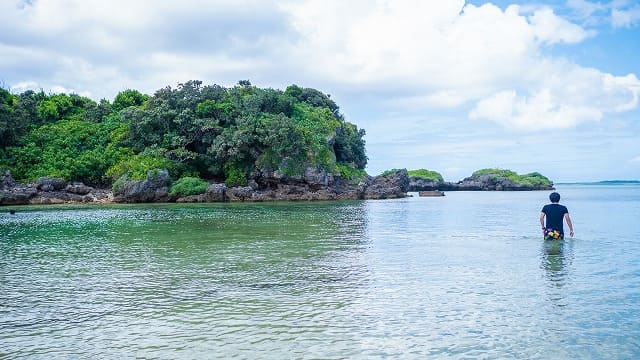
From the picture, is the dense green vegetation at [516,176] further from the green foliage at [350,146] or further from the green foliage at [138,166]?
the green foliage at [138,166]

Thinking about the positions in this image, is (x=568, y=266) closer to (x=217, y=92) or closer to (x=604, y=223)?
(x=604, y=223)

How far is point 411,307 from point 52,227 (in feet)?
81.3

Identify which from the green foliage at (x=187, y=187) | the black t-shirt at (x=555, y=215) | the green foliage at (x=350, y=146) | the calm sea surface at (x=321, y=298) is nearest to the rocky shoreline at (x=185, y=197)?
→ the green foliage at (x=187, y=187)

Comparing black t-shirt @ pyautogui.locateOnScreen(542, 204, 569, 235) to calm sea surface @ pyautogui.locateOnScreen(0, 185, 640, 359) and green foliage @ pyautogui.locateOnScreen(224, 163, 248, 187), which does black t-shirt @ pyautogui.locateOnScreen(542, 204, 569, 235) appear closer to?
calm sea surface @ pyautogui.locateOnScreen(0, 185, 640, 359)

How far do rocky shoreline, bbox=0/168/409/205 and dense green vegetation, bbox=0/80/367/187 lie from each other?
162cm

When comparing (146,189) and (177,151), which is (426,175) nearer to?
(177,151)

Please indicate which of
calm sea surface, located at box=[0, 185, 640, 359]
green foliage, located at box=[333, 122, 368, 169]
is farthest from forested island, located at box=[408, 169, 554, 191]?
calm sea surface, located at box=[0, 185, 640, 359]

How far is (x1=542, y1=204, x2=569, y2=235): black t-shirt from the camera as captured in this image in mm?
19312

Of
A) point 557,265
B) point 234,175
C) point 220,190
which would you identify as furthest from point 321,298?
point 234,175

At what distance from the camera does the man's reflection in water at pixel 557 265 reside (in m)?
11.4

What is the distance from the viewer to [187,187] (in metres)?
58.0

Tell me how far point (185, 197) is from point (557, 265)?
160ft

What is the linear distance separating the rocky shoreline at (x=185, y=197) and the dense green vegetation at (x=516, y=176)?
3064 inches

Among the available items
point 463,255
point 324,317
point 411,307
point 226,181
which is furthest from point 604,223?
point 226,181
